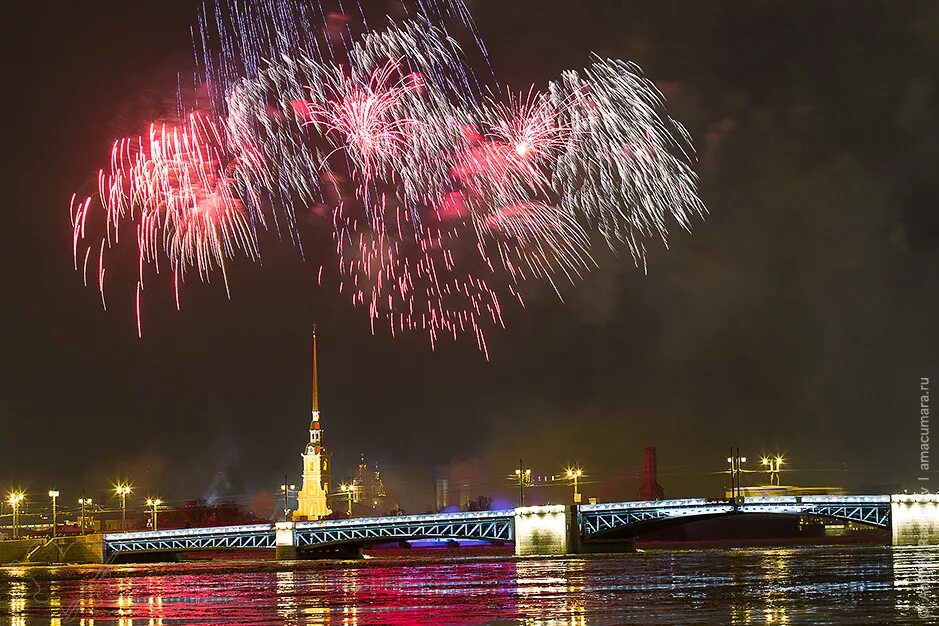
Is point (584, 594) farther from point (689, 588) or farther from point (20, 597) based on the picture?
point (20, 597)

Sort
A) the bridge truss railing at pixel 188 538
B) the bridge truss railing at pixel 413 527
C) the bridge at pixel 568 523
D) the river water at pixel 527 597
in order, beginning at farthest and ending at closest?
the bridge truss railing at pixel 188 538
the bridge truss railing at pixel 413 527
the bridge at pixel 568 523
the river water at pixel 527 597

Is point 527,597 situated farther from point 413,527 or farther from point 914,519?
point 413,527

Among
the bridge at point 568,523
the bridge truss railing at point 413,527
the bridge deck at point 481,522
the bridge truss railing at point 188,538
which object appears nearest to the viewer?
the bridge at point 568,523

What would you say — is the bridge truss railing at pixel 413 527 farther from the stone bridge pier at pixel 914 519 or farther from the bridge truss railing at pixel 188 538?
the stone bridge pier at pixel 914 519

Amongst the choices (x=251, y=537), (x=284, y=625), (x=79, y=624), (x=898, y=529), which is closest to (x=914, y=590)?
(x=284, y=625)

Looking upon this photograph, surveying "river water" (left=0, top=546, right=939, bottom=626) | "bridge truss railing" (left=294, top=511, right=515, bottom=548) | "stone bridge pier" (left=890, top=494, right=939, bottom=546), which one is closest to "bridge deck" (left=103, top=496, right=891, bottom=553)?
"bridge truss railing" (left=294, top=511, right=515, bottom=548)

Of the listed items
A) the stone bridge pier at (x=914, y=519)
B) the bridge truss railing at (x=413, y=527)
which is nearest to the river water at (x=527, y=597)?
the stone bridge pier at (x=914, y=519)

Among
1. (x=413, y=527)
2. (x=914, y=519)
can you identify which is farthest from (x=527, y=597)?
(x=413, y=527)

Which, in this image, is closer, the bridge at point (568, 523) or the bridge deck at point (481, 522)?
the bridge at point (568, 523)

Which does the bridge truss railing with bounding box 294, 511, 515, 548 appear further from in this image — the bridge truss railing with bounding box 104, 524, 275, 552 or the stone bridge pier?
the stone bridge pier
